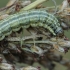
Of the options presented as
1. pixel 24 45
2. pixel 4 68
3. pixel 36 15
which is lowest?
pixel 4 68

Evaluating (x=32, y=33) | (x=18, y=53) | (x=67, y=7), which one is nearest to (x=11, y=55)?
(x=18, y=53)

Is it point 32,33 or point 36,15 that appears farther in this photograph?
point 36,15

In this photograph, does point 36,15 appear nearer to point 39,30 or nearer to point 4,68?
point 39,30

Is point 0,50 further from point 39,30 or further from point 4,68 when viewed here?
point 39,30

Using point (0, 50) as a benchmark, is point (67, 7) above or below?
above

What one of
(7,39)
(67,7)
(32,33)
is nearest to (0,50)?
(7,39)

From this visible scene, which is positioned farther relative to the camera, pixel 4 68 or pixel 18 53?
pixel 18 53
